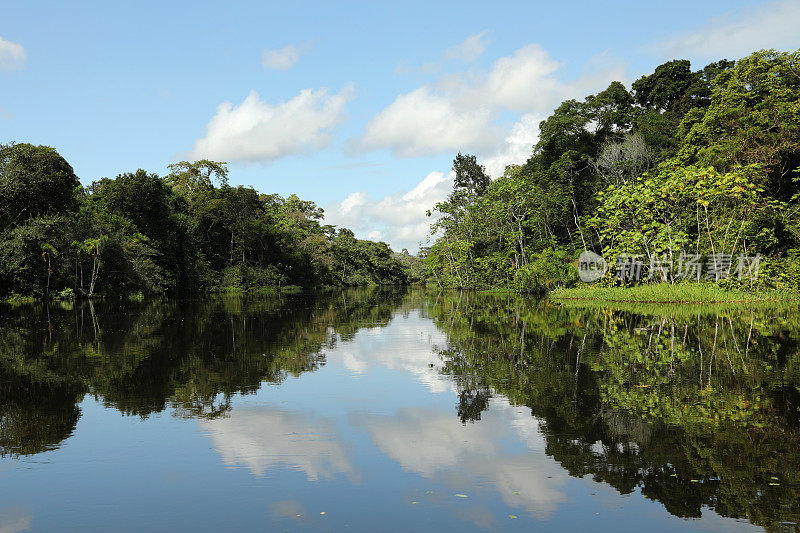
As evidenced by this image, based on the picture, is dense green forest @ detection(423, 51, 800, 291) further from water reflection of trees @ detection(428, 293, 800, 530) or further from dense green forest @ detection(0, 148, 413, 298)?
dense green forest @ detection(0, 148, 413, 298)

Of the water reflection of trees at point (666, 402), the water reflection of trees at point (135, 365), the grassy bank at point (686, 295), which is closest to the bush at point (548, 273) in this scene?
the grassy bank at point (686, 295)

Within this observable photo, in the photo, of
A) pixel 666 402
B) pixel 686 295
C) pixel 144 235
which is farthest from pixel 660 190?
pixel 144 235

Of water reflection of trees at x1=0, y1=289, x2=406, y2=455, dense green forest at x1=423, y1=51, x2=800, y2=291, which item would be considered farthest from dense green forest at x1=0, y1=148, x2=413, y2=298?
dense green forest at x1=423, y1=51, x2=800, y2=291

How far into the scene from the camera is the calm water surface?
Answer: 4191mm

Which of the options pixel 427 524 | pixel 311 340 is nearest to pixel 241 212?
pixel 311 340

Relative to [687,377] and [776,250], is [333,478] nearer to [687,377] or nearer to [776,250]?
[687,377]

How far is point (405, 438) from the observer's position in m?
6.04

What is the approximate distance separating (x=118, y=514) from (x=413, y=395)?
15.4 ft

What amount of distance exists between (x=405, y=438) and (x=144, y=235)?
39.8 m

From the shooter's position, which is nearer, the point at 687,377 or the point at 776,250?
the point at 687,377

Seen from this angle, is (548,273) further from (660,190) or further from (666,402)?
(666,402)

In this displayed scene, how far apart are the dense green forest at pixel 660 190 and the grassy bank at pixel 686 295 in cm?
101

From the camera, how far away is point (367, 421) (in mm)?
6750

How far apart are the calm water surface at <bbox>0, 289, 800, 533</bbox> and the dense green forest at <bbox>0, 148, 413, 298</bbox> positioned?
24852 millimetres
